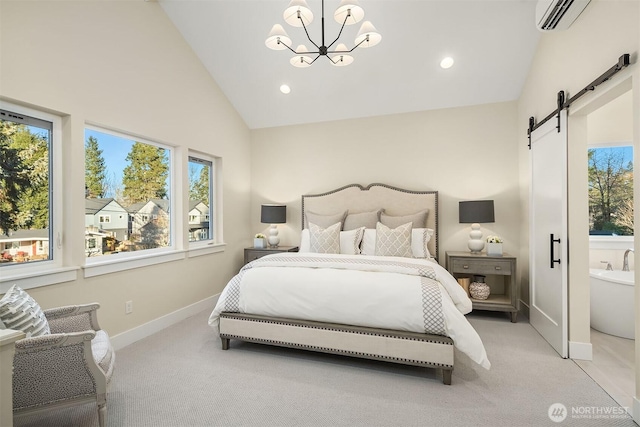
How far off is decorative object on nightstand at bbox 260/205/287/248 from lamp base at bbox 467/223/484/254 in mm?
2614

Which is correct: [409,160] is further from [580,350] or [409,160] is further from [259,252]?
[580,350]

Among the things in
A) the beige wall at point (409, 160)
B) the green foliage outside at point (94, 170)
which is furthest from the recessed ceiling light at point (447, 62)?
the green foliage outside at point (94, 170)

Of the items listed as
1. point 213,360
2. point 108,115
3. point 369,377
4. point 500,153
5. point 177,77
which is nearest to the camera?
point 369,377

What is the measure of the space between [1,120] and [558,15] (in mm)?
4282

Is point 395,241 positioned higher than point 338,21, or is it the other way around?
point 338,21

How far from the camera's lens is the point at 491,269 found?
3.73 meters

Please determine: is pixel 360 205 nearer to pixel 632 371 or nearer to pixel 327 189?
pixel 327 189

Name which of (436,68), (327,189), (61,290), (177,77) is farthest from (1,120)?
(436,68)

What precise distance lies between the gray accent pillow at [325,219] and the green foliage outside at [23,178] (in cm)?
296

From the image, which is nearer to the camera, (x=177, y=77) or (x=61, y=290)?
(x=61, y=290)

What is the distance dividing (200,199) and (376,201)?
2482 millimetres

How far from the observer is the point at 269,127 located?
5262 mm

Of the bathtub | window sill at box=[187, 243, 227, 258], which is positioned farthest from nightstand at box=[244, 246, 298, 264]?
the bathtub

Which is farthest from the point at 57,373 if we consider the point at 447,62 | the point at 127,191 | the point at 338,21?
the point at 447,62
